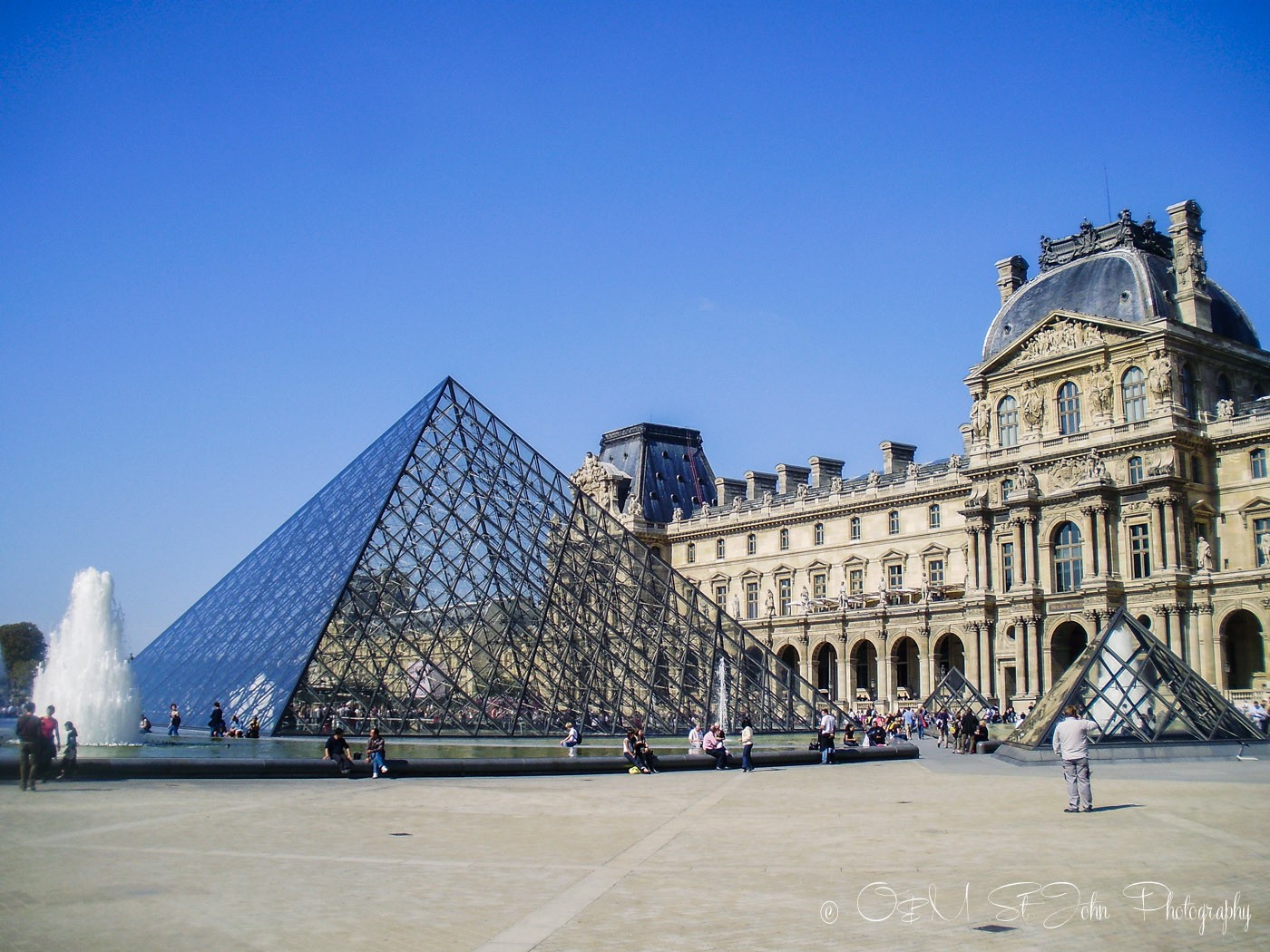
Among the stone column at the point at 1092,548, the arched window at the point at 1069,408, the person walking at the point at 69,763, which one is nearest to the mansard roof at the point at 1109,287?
the arched window at the point at 1069,408

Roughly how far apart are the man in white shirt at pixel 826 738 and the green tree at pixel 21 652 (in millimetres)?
68279

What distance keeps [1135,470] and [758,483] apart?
90.3ft

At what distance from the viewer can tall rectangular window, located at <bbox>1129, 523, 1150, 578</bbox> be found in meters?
46.5

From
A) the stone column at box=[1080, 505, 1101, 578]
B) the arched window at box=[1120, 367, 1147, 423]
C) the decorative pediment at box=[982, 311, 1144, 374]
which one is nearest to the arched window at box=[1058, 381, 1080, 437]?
the decorative pediment at box=[982, 311, 1144, 374]

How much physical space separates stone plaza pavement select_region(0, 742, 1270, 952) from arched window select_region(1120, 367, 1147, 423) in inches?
1290

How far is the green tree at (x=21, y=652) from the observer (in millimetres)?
81188

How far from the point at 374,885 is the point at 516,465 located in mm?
24634

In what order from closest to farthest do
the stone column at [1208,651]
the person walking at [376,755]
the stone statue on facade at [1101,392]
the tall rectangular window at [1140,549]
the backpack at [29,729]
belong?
the backpack at [29,729], the person walking at [376,755], the stone column at [1208,651], the tall rectangular window at [1140,549], the stone statue on facade at [1101,392]

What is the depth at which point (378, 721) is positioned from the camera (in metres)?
27.1

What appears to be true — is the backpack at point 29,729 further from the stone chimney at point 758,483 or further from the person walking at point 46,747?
the stone chimney at point 758,483

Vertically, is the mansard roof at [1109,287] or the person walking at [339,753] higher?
the mansard roof at [1109,287]

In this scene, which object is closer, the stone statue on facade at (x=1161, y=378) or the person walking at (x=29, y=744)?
the person walking at (x=29, y=744)

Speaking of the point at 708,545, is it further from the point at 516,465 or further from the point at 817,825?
the point at 817,825

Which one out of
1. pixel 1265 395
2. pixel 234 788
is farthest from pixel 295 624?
pixel 1265 395
